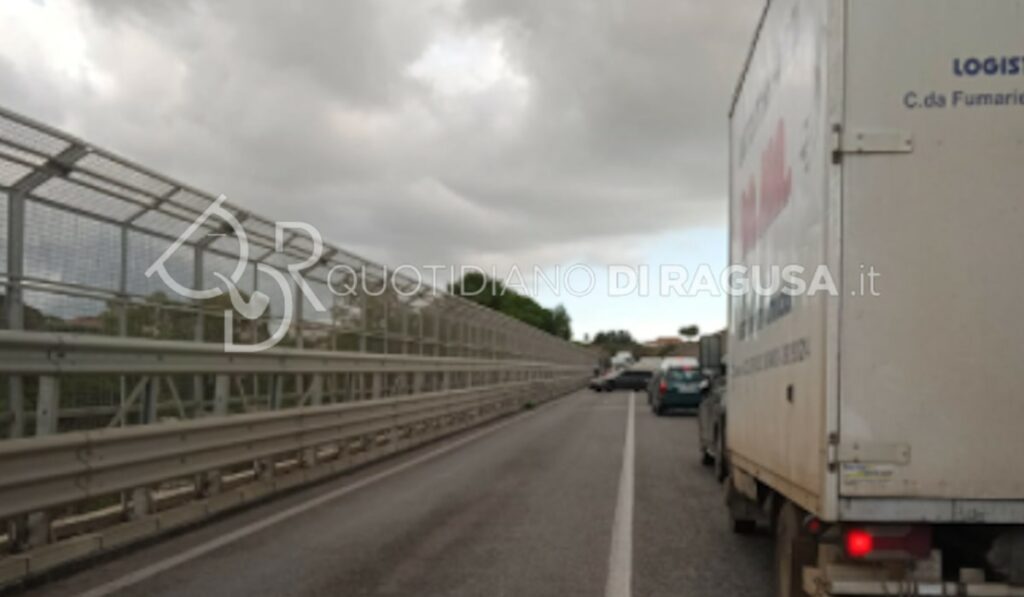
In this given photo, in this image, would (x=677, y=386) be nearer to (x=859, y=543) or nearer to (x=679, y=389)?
(x=679, y=389)

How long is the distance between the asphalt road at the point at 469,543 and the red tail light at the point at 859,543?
244cm

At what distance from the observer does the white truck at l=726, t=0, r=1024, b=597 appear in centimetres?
447

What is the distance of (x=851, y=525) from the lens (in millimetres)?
4590

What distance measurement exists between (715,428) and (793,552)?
7669 mm

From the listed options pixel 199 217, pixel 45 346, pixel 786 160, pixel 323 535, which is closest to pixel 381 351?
pixel 199 217

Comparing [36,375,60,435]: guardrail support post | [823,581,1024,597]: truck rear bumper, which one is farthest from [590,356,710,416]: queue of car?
[823,581,1024,597]: truck rear bumper

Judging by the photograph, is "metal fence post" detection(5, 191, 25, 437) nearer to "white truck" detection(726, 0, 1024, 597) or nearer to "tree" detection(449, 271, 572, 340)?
"white truck" detection(726, 0, 1024, 597)

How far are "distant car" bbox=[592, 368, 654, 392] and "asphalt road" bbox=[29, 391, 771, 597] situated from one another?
40945 mm

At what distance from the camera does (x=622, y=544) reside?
28.2 feet

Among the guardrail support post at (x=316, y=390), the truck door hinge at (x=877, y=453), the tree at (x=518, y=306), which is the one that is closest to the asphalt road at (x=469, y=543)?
the guardrail support post at (x=316, y=390)

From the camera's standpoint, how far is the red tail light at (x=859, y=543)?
4574 mm

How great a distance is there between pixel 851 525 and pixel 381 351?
549 inches

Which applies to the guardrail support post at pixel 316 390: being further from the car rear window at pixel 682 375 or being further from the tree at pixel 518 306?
the tree at pixel 518 306

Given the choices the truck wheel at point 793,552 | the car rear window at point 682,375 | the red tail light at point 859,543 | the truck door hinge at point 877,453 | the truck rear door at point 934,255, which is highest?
the truck rear door at point 934,255
